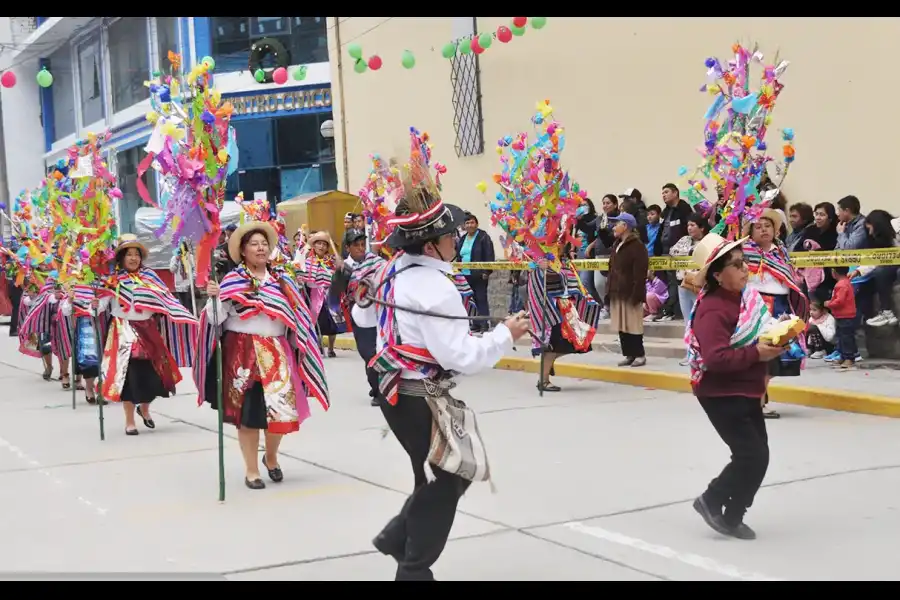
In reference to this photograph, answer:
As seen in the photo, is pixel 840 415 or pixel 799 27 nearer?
pixel 840 415

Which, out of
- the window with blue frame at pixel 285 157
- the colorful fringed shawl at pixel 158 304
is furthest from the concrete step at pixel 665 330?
the window with blue frame at pixel 285 157

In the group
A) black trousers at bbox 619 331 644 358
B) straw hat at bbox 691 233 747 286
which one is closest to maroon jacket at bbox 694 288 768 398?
straw hat at bbox 691 233 747 286

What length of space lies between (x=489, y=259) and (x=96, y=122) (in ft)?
100

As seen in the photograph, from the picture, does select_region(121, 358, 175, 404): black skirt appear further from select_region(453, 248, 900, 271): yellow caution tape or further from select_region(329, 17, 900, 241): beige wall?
select_region(329, 17, 900, 241): beige wall

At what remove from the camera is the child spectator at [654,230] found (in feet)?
47.4

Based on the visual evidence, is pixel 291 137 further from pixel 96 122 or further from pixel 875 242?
pixel 875 242

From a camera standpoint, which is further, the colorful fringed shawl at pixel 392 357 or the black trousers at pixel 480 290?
the black trousers at pixel 480 290

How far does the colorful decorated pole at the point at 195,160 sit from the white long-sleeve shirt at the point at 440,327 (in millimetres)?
2746

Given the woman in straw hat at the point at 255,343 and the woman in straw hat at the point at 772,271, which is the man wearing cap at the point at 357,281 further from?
the woman in straw hat at the point at 772,271

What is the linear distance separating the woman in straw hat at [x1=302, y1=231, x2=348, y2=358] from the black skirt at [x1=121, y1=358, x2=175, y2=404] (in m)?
1.55

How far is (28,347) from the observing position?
1568cm

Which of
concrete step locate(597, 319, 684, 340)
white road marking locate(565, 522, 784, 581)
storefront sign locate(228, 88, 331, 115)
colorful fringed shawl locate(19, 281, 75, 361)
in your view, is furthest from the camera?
storefront sign locate(228, 88, 331, 115)

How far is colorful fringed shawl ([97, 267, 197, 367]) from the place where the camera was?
33.1 ft
